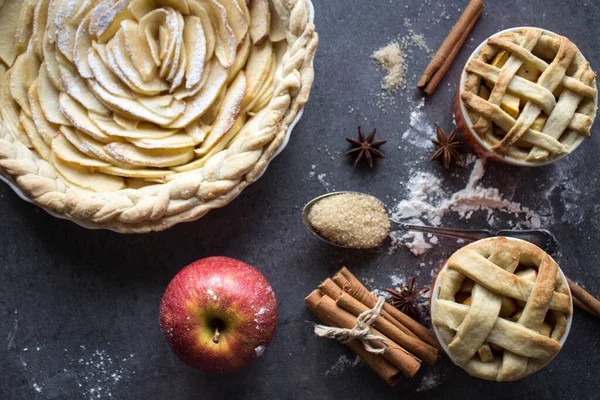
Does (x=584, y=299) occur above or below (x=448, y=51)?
below

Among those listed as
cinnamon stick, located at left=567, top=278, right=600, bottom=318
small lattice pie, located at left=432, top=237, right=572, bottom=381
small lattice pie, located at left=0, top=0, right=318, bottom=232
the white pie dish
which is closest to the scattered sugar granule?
the white pie dish

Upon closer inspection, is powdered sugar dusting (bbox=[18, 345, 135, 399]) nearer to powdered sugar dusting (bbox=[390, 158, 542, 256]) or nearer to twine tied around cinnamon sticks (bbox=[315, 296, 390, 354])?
twine tied around cinnamon sticks (bbox=[315, 296, 390, 354])

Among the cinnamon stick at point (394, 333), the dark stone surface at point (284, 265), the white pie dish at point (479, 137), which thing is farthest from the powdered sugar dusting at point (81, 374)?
the white pie dish at point (479, 137)

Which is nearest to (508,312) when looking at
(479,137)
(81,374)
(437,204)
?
(437,204)

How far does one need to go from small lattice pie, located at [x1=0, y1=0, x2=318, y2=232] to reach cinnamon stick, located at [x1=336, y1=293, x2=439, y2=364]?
20.1 inches

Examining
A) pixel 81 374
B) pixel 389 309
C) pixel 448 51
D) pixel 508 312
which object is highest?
pixel 448 51

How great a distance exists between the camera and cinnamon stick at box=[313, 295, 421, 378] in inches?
69.8

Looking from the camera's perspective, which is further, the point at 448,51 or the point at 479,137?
the point at 448,51

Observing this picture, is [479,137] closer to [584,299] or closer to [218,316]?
[584,299]

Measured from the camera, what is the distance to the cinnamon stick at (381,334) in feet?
5.82

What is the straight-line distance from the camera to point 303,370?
1902mm

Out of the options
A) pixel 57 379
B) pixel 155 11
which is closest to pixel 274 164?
pixel 155 11

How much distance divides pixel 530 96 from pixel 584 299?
2.41 ft

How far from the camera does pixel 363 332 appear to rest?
174 cm
